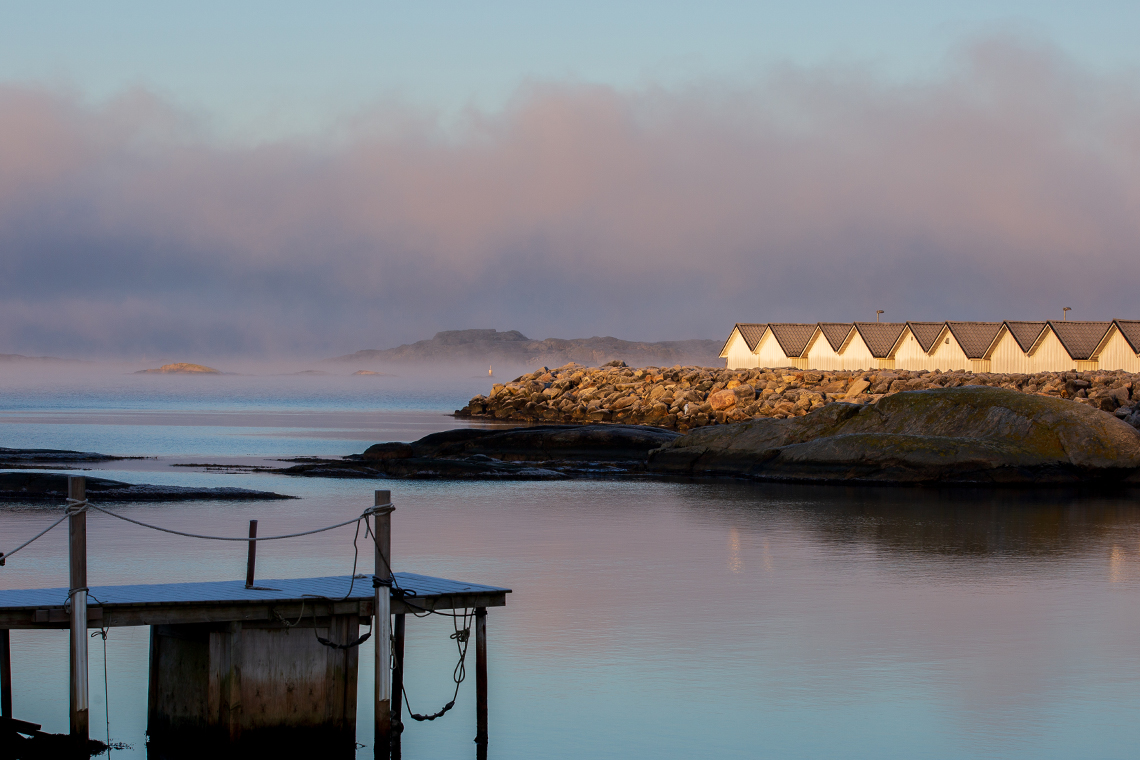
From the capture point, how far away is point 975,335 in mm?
71125

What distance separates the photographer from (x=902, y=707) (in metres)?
9.21

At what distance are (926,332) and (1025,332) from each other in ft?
18.2

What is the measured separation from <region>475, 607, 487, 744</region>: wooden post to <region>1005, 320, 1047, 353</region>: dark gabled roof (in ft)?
213

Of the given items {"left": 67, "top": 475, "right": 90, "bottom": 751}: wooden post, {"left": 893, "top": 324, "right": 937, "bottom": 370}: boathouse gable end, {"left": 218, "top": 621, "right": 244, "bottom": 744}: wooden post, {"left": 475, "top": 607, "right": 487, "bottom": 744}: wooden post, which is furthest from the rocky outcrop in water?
Result: {"left": 893, "top": 324, "right": 937, "bottom": 370}: boathouse gable end

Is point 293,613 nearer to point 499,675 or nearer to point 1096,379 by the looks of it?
point 499,675

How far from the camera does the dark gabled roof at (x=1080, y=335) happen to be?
66500 millimetres

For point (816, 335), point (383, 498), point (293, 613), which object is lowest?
point (293, 613)

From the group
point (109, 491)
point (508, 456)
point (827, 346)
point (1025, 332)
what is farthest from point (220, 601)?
point (827, 346)

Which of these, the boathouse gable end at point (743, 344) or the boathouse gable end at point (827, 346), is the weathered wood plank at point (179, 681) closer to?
the boathouse gable end at point (827, 346)

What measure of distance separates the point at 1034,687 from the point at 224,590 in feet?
19.8

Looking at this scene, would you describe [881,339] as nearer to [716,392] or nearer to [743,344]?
[743,344]

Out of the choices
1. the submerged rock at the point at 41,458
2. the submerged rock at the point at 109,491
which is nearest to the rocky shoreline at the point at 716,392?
the submerged rock at the point at 41,458

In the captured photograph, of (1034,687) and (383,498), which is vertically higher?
(383,498)

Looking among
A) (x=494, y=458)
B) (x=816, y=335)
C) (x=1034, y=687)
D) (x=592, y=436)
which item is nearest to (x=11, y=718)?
(x=1034, y=687)
